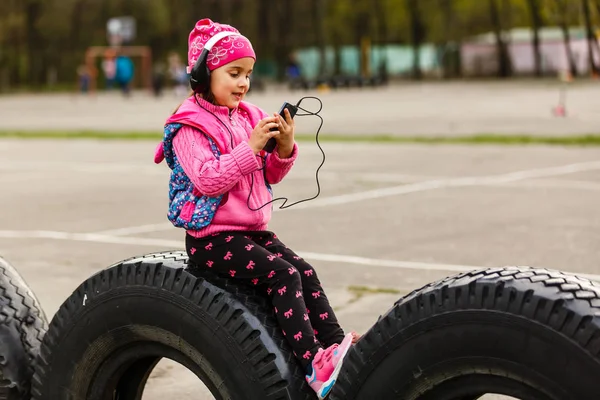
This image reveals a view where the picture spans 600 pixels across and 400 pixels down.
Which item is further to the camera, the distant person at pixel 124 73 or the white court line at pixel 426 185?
the distant person at pixel 124 73

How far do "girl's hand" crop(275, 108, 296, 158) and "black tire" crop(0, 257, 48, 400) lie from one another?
1254mm

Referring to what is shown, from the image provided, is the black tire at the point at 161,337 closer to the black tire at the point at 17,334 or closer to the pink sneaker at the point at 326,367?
the pink sneaker at the point at 326,367

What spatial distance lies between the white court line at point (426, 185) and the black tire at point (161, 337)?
248 inches

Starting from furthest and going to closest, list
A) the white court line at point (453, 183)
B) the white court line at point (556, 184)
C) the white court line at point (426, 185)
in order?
the white court line at point (556, 184) < the white court line at point (453, 183) < the white court line at point (426, 185)

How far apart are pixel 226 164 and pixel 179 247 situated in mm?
5711

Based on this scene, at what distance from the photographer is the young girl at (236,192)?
142 inches

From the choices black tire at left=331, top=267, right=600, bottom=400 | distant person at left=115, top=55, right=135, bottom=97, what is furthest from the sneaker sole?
distant person at left=115, top=55, right=135, bottom=97

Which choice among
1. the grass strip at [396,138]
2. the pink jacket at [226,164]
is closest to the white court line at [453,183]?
the grass strip at [396,138]

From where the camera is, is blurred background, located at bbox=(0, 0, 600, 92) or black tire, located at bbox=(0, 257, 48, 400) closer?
black tire, located at bbox=(0, 257, 48, 400)

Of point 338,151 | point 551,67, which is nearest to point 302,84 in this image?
point 551,67

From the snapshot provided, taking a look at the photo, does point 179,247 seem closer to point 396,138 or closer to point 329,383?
point 329,383

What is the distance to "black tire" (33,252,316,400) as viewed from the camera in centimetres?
350

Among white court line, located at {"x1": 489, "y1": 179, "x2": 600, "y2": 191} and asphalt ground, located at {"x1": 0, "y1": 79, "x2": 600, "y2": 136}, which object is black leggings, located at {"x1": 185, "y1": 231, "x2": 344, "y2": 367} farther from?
asphalt ground, located at {"x1": 0, "y1": 79, "x2": 600, "y2": 136}

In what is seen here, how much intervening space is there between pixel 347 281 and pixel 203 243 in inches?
164
